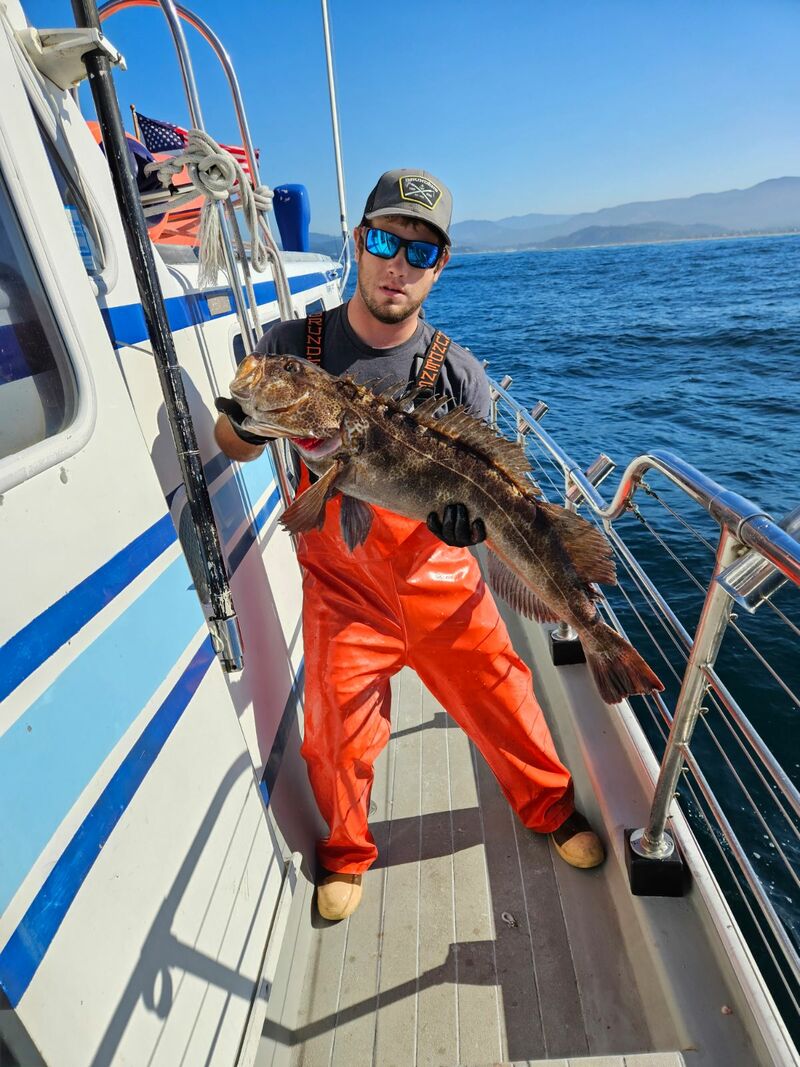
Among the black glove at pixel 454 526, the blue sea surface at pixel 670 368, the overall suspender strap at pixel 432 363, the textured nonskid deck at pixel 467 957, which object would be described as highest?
the overall suspender strap at pixel 432 363

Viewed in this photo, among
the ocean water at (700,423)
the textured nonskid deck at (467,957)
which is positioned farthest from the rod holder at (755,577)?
the textured nonskid deck at (467,957)

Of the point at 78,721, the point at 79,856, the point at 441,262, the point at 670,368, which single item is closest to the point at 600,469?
the point at 441,262

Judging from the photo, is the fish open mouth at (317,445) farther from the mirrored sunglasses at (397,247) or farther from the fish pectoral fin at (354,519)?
the mirrored sunglasses at (397,247)

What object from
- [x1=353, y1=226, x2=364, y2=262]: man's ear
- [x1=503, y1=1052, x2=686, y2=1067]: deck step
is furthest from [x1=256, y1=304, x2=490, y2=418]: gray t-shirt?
[x1=503, y1=1052, x2=686, y2=1067]: deck step

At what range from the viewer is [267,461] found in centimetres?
375

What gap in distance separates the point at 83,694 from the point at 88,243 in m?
1.64

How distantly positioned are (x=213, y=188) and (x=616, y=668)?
263cm

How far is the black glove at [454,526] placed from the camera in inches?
102

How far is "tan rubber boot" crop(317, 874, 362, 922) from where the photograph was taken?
9.74 ft

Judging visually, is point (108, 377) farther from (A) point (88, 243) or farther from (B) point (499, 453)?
(B) point (499, 453)

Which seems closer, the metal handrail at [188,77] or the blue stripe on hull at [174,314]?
the blue stripe on hull at [174,314]

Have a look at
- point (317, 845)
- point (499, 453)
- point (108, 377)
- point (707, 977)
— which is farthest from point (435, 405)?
point (707, 977)

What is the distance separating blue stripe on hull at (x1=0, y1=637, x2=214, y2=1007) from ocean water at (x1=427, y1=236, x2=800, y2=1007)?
174cm

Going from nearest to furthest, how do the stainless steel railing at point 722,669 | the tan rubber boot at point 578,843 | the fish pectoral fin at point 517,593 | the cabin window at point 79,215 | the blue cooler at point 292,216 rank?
1. the stainless steel railing at point 722,669
2. the cabin window at point 79,215
3. the fish pectoral fin at point 517,593
4. the tan rubber boot at point 578,843
5. the blue cooler at point 292,216
